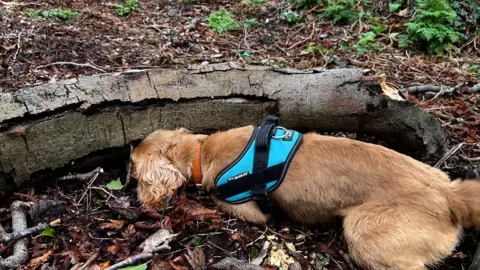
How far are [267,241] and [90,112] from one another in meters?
1.94

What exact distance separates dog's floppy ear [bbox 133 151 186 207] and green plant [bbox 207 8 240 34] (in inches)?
192

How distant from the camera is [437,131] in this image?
4.65m

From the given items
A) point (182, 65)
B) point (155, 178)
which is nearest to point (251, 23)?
point (182, 65)

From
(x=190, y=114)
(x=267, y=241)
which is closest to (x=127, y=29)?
(x=190, y=114)

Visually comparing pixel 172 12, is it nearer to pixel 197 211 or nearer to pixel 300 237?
pixel 197 211

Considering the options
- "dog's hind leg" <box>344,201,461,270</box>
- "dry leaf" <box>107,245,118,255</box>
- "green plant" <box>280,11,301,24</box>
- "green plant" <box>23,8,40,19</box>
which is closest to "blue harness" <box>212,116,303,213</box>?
"dog's hind leg" <box>344,201,461,270</box>

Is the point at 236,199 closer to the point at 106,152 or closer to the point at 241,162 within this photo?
the point at 241,162

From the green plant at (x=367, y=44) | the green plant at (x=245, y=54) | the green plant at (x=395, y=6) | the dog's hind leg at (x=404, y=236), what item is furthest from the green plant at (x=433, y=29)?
the dog's hind leg at (x=404, y=236)

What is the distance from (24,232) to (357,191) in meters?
2.64

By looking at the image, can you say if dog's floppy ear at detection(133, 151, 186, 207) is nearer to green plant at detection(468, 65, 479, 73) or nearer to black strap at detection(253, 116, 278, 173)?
black strap at detection(253, 116, 278, 173)

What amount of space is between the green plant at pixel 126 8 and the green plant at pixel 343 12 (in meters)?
3.96

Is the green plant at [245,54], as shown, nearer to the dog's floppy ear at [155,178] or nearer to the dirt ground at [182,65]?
the dirt ground at [182,65]

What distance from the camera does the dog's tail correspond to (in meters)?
3.42

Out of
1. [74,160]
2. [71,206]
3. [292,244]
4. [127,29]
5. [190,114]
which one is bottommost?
[292,244]
